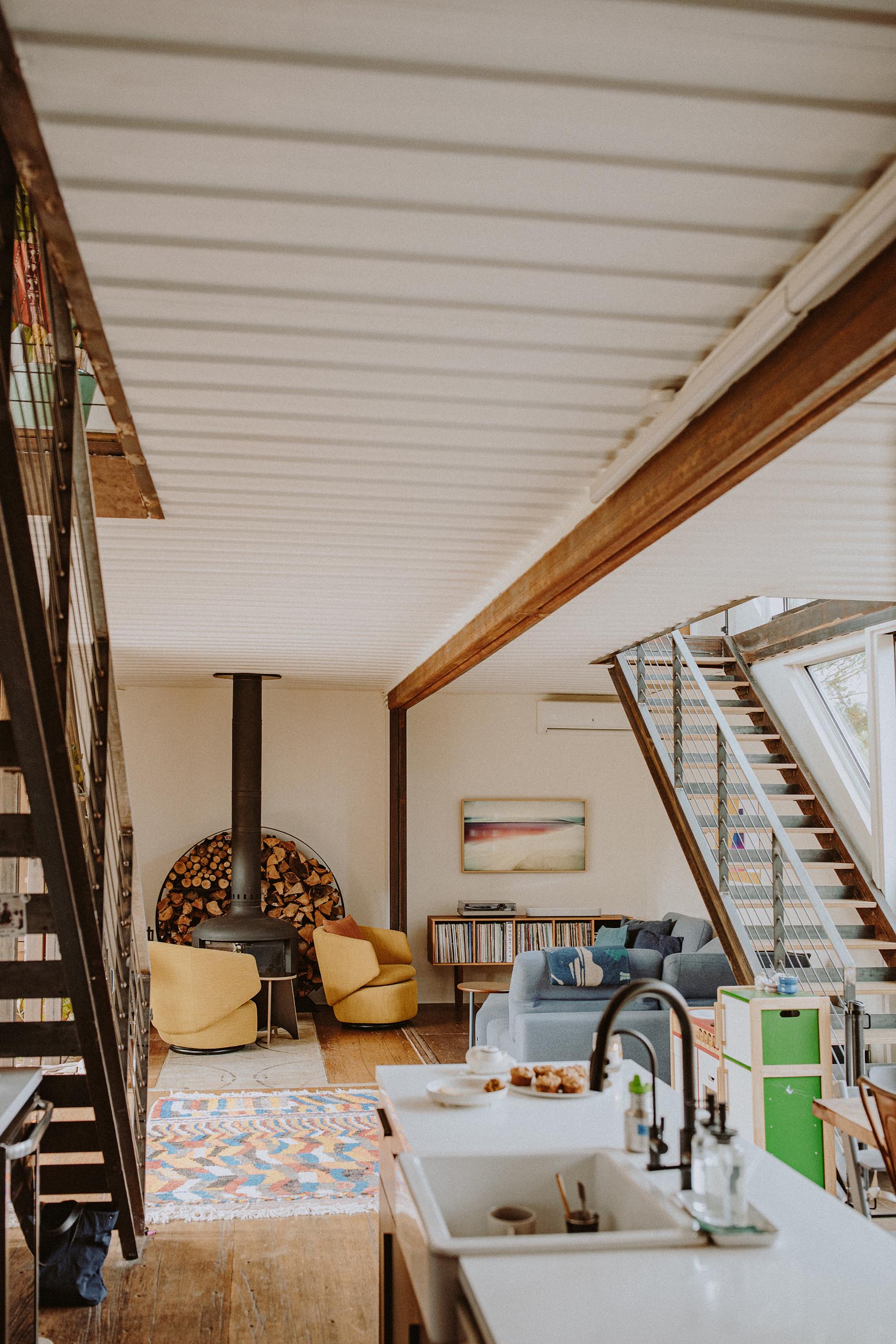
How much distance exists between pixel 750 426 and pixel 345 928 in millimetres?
6771

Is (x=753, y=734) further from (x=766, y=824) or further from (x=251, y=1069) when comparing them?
(x=251, y=1069)

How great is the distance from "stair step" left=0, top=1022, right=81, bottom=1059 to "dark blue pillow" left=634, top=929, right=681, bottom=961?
17.4 feet

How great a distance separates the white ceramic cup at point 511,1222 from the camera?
7.09 ft

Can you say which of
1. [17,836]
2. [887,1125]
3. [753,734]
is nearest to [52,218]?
[17,836]


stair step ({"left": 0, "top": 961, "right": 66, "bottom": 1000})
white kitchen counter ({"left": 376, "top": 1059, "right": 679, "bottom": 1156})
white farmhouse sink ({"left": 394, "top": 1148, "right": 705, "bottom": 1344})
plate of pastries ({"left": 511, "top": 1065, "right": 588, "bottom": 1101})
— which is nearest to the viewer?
white farmhouse sink ({"left": 394, "top": 1148, "right": 705, "bottom": 1344})

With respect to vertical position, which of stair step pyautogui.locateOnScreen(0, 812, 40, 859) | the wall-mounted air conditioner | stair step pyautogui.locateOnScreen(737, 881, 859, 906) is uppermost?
the wall-mounted air conditioner

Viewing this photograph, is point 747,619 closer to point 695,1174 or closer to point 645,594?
point 645,594

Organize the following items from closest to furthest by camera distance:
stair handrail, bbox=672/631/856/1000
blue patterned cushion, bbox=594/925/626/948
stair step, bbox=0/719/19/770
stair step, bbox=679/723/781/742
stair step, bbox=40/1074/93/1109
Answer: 1. stair step, bbox=0/719/19/770
2. stair step, bbox=40/1074/93/1109
3. stair handrail, bbox=672/631/856/1000
4. blue patterned cushion, bbox=594/925/626/948
5. stair step, bbox=679/723/781/742

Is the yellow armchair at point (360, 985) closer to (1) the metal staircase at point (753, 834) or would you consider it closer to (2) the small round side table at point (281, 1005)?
(2) the small round side table at point (281, 1005)

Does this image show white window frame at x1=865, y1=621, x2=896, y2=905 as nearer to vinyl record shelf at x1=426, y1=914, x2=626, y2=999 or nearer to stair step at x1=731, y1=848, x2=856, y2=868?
stair step at x1=731, y1=848, x2=856, y2=868

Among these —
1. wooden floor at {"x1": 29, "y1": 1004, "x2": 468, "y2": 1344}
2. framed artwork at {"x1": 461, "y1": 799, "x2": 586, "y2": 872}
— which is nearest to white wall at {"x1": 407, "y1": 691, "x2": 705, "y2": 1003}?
framed artwork at {"x1": 461, "y1": 799, "x2": 586, "y2": 872}

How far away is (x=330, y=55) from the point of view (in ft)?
5.35

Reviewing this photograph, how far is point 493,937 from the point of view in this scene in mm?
9234

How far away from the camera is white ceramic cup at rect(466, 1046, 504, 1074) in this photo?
306 centimetres
